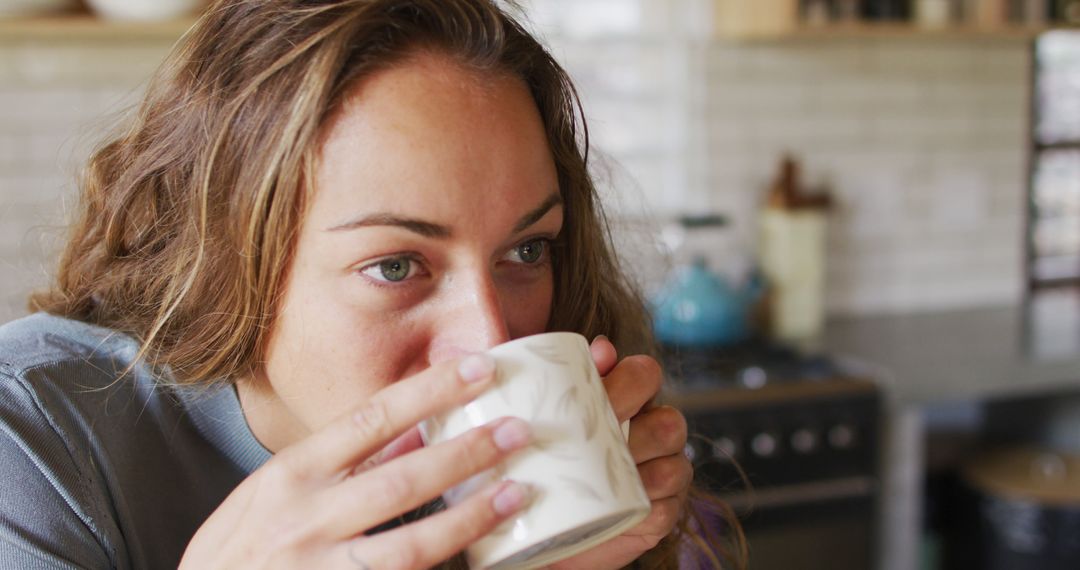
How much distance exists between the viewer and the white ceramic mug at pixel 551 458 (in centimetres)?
65

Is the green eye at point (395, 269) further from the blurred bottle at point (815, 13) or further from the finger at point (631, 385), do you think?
the blurred bottle at point (815, 13)

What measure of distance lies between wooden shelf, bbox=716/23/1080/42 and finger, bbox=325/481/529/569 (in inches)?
89.3

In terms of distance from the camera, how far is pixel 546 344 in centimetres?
69

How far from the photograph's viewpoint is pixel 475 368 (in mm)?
661

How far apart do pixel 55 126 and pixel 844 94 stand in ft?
7.30

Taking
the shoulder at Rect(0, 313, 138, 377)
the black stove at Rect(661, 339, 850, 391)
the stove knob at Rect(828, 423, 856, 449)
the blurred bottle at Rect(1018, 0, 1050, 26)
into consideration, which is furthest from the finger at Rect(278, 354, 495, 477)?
the blurred bottle at Rect(1018, 0, 1050, 26)

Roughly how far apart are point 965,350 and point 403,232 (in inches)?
89.5

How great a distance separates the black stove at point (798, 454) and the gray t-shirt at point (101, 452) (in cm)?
145

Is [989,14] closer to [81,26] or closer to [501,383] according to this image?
[81,26]

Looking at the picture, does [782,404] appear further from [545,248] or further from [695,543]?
[545,248]

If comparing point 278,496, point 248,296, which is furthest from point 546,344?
point 248,296

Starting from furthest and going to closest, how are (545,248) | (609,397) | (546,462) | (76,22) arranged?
(76,22) < (545,248) < (609,397) < (546,462)

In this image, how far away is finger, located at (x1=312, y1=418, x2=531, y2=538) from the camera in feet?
2.09

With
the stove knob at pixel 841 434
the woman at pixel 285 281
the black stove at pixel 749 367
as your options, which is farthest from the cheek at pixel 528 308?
the stove knob at pixel 841 434
